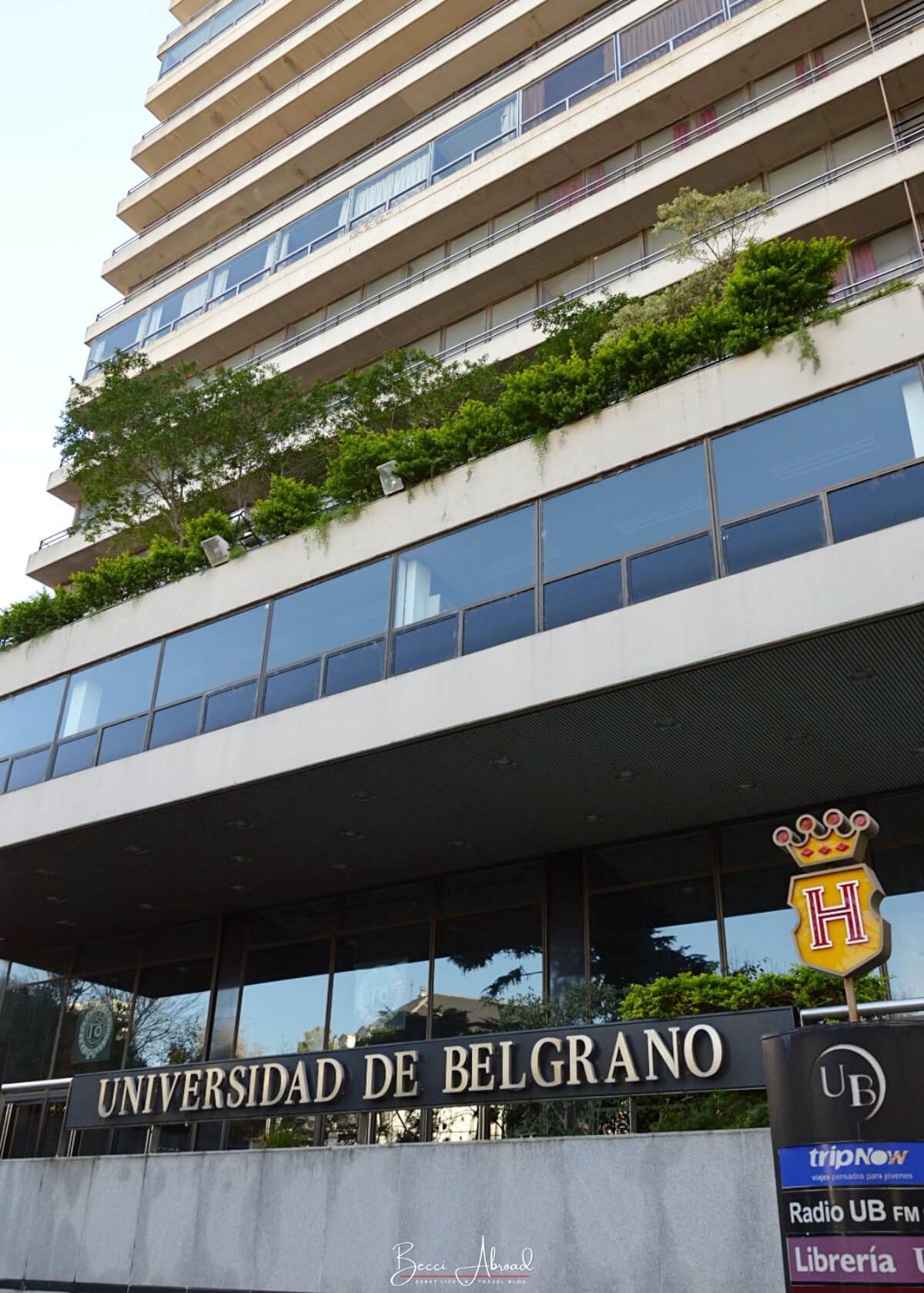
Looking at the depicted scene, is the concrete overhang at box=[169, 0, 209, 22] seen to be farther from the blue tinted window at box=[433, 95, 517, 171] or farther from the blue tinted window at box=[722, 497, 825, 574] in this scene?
the blue tinted window at box=[722, 497, 825, 574]

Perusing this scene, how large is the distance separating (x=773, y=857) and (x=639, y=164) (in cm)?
1613

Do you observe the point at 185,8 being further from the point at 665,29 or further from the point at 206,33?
the point at 665,29

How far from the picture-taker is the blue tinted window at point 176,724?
51.7ft

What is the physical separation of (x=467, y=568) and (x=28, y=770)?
8.28m

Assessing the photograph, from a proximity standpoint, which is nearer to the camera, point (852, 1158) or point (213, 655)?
point (852, 1158)

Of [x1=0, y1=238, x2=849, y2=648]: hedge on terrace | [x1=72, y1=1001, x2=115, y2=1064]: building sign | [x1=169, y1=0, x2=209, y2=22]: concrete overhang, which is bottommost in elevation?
[x1=72, y1=1001, x2=115, y2=1064]: building sign

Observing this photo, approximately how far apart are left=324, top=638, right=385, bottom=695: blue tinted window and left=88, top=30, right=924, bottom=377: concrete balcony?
12.1 metres

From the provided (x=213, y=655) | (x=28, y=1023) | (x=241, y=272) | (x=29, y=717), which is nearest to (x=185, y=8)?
(x=241, y=272)

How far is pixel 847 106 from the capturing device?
21.0 meters

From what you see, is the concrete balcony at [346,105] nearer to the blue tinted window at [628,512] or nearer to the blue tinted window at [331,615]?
the blue tinted window at [331,615]

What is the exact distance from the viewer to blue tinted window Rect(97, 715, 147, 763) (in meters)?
16.3

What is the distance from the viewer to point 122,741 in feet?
54.1

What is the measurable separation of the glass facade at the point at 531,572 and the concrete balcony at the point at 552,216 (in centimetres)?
1009

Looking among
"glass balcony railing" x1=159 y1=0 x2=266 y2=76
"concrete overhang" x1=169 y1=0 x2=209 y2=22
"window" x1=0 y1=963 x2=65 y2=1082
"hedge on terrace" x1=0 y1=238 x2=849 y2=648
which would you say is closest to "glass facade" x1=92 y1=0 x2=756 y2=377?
"hedge on terrace" x1=0 y1=238 x2=849 y2=648
